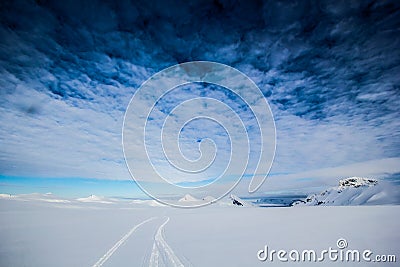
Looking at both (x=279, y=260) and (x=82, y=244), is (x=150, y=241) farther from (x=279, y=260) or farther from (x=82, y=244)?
(x=279, y=260)

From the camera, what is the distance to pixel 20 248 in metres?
10.2

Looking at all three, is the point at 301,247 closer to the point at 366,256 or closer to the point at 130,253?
the point at 366,256

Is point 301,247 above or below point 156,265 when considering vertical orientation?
above

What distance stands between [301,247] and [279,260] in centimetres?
235

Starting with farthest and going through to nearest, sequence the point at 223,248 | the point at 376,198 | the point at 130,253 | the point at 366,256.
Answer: the point at 376,198, the point at 223,248, the point at 130,253, the point at 366,256

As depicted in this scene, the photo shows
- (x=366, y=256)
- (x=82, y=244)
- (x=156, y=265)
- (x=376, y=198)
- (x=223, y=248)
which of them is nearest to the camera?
(x=156, y=265)

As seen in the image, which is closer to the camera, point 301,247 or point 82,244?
point 301,247

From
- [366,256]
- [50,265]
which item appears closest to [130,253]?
[50,265]

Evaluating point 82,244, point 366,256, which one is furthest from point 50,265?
point 366,256

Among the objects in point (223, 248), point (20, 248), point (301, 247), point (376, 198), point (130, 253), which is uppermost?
point (376, 198)

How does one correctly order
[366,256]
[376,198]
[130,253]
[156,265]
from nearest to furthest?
[156,265] < [366,256] < [130,253] < [376,198]

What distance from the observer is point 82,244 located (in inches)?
443

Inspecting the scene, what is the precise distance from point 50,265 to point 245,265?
7540mm

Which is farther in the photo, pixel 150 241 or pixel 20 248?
pixel 150 241
